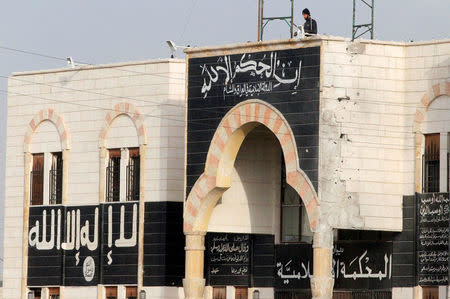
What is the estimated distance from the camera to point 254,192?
4512 centimetres

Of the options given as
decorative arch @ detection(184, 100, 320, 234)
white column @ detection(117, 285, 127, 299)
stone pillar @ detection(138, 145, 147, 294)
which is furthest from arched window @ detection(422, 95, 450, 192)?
white column @ detection(117, 285, 127, 299)

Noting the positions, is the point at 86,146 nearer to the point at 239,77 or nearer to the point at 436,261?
the point at 239,77

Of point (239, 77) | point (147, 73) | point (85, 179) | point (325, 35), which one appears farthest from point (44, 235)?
point (325, 35)

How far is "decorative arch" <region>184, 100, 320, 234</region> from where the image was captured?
134 ft

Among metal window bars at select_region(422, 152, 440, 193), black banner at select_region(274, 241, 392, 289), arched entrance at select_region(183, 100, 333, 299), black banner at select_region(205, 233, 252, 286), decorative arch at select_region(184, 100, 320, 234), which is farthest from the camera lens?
black banner at select_region(205, 233, 252, 286)

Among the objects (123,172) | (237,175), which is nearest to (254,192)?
(237,175)

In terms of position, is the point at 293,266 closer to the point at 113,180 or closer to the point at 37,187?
the point at 113,180

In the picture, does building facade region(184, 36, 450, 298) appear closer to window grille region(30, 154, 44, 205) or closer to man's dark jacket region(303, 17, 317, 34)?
man's dark jacket region(303, 17, 317, 34)

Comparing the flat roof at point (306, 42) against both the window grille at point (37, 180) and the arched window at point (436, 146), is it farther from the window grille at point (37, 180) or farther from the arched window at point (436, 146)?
the window grille at point (37, 180)

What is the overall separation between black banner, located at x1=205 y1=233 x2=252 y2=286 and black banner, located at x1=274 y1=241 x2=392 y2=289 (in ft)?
5.22

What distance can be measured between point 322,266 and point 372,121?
14.1ft

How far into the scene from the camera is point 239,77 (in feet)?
140

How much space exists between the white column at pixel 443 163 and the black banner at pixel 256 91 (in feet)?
11.5

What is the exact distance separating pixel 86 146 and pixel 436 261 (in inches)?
504
